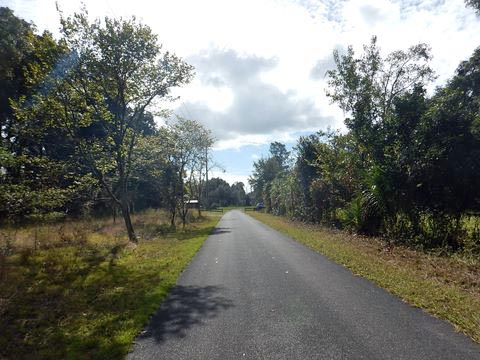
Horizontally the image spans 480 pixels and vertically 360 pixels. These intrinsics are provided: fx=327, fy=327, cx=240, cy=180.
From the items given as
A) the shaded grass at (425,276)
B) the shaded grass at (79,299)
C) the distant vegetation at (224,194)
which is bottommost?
the shaded grass at (79,299)

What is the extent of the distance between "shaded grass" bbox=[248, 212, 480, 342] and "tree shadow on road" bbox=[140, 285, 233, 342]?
3.69m

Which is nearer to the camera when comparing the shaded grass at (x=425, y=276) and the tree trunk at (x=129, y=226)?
the shaded grass at (x=425, y=276)

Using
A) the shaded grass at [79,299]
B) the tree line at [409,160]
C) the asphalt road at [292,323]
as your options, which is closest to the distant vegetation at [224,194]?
the tree line at [409,160]

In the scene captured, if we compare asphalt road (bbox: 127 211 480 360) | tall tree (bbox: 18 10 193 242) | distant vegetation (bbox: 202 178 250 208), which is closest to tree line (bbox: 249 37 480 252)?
asphalt road (bbox: 127 211 480 360)

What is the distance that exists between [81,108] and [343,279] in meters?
13.6

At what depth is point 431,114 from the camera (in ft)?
38.9

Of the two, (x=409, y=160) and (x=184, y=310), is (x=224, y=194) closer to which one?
(x=409, y=160)

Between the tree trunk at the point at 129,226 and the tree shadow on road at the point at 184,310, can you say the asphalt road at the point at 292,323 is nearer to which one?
the tree shadow on road at the point at 184,310

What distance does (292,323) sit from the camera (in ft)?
16.9

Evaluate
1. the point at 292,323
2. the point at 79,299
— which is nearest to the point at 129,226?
the point at 79,299

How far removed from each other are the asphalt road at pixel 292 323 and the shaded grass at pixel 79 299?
0.45 metres

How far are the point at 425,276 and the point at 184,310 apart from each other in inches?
235

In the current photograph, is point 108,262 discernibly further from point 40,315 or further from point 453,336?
point 453,336

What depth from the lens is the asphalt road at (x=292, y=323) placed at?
4230 millimetres
